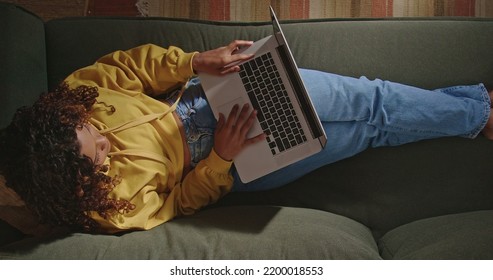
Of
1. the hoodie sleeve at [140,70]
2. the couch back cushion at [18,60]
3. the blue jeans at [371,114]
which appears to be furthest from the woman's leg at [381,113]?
the couch back cushion at [18,60]

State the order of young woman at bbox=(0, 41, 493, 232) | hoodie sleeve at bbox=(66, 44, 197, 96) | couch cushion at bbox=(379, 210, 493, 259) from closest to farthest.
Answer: couch cushion at bbox=(379, 210, 493, 259) → young woman at bbox=(0, 41, 493, 232) → hoodie sleeve at bbox=(66, 44, 197, 96)

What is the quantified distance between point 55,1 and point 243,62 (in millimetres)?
963

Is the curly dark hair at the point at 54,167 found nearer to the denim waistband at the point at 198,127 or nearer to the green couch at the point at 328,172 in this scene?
the green couch at the point at 328,172

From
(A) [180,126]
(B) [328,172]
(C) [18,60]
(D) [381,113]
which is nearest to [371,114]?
(D) [381,113]

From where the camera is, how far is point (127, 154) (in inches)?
46.7

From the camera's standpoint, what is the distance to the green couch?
112 cm

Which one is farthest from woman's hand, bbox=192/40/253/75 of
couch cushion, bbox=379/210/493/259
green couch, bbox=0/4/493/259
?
couch cushion, bbox=379/210/493/259

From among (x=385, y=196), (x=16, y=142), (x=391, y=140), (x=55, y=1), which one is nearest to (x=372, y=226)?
(x=385, y=196)

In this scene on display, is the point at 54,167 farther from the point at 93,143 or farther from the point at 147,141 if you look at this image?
the point at 147,141

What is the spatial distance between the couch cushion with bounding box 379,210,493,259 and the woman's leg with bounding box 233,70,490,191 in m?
0.22

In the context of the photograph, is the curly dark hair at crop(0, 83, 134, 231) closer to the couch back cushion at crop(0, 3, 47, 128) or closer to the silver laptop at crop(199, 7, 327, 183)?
the couch back cushion at crop(0, 3, 47, 128)

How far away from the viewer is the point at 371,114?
1.25 metres

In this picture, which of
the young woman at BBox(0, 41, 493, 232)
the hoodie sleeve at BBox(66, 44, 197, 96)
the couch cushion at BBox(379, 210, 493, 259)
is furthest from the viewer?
the hoodie sleeve at BBox(66, 44, 197, 96)

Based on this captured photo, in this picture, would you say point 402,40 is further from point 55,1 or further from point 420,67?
point 55,1
